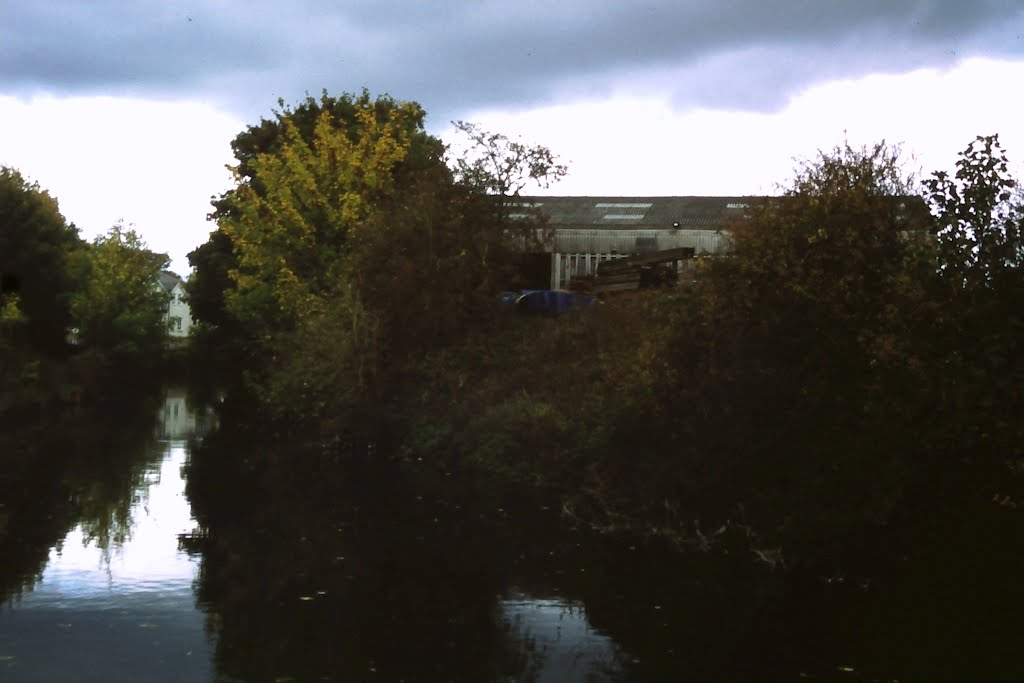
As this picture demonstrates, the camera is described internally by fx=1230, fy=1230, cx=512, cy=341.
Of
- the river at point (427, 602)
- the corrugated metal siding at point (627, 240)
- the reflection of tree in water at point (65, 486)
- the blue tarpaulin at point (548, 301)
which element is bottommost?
the reflection of tree in water at point (65, 486)

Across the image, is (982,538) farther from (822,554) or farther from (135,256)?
(135,256)

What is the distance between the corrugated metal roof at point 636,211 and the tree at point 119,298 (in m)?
24.6

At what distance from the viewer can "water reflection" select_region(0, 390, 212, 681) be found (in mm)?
9141

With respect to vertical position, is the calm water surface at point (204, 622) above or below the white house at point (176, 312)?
above

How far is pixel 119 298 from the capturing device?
2825 inches

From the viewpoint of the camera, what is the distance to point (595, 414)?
20953 mm

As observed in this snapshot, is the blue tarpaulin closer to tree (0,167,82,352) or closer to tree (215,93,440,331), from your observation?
tree (215,93,440,331)

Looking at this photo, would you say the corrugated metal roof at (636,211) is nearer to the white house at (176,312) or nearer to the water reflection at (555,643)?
the water reflection at (555,643)

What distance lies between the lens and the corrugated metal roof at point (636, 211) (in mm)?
47156

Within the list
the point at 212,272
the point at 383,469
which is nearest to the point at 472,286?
the point at 383,469

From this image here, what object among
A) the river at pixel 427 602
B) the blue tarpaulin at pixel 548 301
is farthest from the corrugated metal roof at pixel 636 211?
the river at pixel 427 602

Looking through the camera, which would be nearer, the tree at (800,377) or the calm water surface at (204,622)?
the calm water surface at (204,622)

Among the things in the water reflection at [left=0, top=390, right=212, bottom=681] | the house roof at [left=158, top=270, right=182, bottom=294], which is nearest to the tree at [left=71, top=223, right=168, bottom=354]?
the water reflection at [left=0, top=390, right=212, bottom=681]

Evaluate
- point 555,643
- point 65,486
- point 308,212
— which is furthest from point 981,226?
point 308,212
